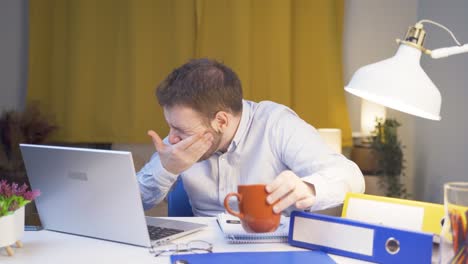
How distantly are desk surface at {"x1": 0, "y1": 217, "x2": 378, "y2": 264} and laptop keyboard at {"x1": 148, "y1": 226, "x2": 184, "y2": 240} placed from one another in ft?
0.11

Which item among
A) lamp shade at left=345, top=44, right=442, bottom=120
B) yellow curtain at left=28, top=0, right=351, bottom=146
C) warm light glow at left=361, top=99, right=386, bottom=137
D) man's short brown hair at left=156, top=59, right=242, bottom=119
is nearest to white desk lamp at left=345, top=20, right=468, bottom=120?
lamp shade at left=345, top=44, right=442, bottom=120

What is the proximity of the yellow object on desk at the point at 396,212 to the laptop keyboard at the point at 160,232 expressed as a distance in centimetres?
42

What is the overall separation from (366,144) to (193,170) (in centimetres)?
231

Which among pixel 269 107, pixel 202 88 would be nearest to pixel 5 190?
pixel 202 88

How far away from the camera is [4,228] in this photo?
1125 millimetres

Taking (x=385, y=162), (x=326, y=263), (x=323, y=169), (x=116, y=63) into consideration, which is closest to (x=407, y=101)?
(x=326, y=263)

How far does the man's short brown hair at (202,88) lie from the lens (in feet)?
4.97

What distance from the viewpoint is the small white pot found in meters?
1.12

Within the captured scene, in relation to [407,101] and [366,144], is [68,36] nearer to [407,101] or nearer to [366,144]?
[366,144]

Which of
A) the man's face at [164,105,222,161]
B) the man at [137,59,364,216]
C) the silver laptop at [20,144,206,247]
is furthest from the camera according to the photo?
the man's face at [164,105,222,161]

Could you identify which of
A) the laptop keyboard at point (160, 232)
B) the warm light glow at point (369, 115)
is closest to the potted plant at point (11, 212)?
the laptop keyboard at point (160, 232)

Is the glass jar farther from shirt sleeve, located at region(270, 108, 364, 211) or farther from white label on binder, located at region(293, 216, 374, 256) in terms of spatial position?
shirt sleeve, located at region(270, 108, 364, 211)

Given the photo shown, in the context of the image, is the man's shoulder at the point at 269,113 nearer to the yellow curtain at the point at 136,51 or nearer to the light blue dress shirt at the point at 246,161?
the light blue dress shirt at the point at 246,161

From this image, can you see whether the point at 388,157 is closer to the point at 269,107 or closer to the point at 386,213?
the point at 269,107
